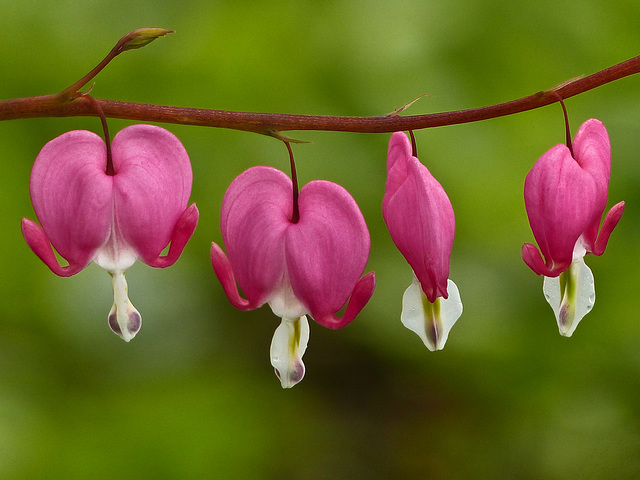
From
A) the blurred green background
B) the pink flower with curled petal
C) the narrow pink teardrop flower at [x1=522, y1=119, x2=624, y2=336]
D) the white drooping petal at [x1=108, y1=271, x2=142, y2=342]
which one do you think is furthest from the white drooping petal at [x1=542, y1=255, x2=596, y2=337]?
the blurred green background

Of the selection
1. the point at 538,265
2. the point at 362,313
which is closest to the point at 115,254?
the point at 538,265

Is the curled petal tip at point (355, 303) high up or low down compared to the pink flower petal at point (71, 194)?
down

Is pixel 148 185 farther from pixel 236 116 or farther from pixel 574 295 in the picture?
pixel 574 295

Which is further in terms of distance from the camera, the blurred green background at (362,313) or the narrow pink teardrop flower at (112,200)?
the blurred green background at (362,313)

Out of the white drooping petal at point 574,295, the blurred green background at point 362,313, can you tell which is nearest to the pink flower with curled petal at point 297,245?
the white drooping petal at point 574,295

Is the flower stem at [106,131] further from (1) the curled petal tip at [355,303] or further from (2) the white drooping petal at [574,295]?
(2) the white drooping petal at [574,295]

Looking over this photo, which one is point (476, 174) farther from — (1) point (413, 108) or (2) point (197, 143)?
(2) point (197, 143)

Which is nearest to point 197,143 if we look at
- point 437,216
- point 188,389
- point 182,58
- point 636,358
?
point 182,58
